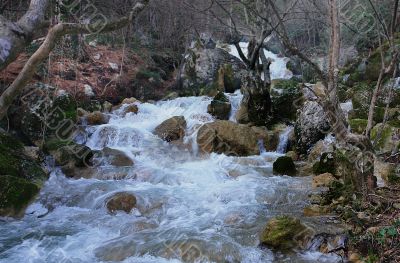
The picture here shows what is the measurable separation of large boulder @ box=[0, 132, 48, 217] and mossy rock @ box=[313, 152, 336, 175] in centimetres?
505

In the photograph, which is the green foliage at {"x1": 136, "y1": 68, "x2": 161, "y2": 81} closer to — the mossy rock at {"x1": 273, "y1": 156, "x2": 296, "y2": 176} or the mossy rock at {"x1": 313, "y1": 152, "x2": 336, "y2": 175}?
the mossy rock at {"x1": 273, "y1": 156, "x2": 296, "y2": 176}

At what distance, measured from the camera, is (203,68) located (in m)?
17.1

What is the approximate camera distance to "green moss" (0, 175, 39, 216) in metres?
5.99

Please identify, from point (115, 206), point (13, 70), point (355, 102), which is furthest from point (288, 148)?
point (13, 70)

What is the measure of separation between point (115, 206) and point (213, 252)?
229cm

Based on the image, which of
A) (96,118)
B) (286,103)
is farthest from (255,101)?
(96,118)

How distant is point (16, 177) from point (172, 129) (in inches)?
203

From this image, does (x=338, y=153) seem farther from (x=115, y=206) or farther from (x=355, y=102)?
(x=355, y=102)

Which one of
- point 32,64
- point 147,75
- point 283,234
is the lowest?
point 283,234

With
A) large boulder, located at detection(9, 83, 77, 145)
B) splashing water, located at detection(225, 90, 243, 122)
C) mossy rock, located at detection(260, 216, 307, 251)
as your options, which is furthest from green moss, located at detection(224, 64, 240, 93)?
mossy rock, located at detection(260, 216, 307, 251)

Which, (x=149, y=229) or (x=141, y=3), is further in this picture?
(x=149, y=229)

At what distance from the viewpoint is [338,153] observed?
5.96m

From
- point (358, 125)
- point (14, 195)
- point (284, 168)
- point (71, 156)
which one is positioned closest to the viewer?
point (14, 195)

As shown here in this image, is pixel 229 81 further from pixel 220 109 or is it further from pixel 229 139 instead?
pixel 229 139
